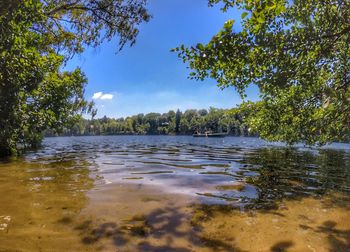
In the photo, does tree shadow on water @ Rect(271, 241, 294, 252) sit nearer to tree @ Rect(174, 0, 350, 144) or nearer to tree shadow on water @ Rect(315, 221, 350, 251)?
tree shadow on water @ Rect(315, 221, 350, 251)

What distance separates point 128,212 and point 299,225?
4.14 m

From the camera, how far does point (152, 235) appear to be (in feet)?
18.9

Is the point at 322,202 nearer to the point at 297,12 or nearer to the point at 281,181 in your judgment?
the point at 281,181

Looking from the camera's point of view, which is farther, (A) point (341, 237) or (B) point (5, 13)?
(B) point (5, 13)

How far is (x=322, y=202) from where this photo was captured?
342 inches

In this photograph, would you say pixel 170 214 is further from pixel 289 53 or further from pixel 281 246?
pixel 289 53

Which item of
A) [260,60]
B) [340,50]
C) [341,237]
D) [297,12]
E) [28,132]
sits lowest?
[341,237]

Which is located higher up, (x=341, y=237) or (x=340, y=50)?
(x=340, y=50)

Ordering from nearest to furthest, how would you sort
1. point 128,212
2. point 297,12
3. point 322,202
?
point 128,212, point 322,202, point 297,12

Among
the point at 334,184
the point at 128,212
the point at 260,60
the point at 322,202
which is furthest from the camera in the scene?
the point at 334,184

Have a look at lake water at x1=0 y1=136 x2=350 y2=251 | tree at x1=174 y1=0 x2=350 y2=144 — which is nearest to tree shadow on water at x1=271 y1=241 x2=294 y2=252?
lake water at x1=0 y1=136 x2=350 y2=251

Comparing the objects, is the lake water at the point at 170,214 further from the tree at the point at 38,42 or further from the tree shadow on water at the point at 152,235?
the tree at the point at 38,42

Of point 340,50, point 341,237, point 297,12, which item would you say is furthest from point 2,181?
point 340,50

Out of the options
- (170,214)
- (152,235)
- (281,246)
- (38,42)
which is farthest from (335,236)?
(38,42)
